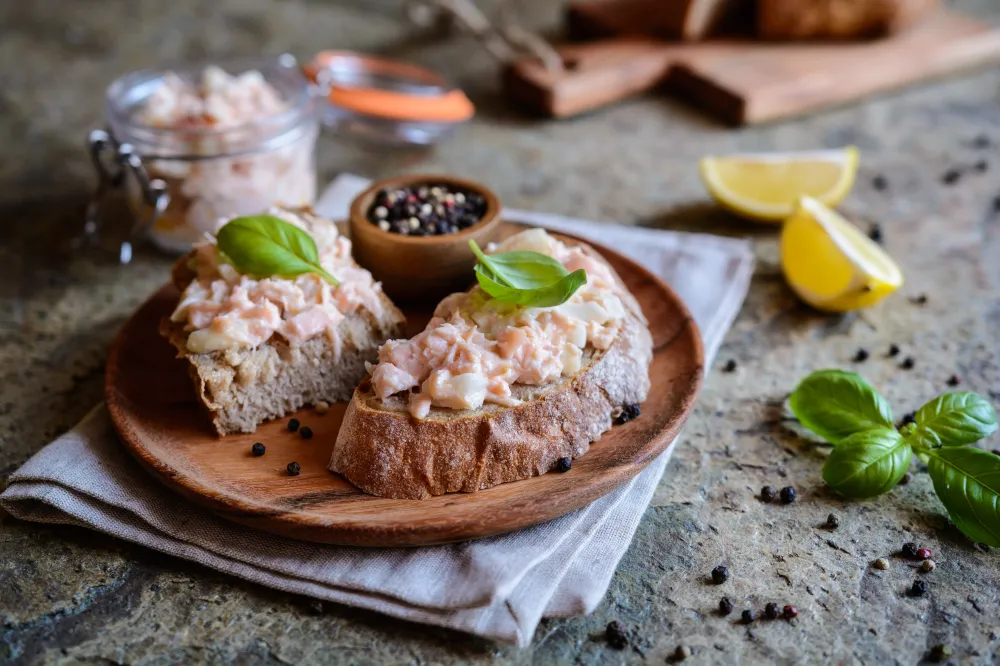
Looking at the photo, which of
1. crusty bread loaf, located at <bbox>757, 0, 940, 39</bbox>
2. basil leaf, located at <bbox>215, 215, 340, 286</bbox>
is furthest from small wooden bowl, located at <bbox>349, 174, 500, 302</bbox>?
crusty bread loaf, located at <bbox>757, 0, 940, 39</bbox>

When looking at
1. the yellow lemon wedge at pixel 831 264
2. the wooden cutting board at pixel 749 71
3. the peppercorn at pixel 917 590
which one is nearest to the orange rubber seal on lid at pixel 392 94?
the wooden cutting board at pixel 749 71

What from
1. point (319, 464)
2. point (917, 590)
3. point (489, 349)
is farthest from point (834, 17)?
point (319, 464)

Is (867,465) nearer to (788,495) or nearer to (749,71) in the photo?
(788,495)

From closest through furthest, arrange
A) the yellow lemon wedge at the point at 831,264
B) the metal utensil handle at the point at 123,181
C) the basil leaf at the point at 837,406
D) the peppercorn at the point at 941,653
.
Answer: the peppercorn at the point at 941,653 < the basil leaf at the point at 837,406 < the yellow lemon wedge at the point at 831,264 < the metal utensil handle at the point at 123,181

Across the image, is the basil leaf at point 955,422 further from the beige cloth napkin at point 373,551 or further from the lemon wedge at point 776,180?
the lemon wedge at point 776,180

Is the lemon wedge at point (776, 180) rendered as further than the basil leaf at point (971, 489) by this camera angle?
Yes
